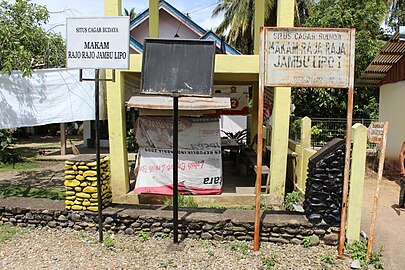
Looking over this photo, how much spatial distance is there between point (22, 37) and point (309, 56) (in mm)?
5507

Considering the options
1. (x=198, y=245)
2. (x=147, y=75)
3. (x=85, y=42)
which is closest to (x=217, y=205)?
(x=198, y=245)

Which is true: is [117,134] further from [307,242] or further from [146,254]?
[307,242]

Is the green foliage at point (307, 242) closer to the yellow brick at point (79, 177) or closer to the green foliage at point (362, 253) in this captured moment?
the green foliage at point (362, 253)

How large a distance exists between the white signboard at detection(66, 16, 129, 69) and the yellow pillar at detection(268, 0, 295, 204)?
2903 millimetres

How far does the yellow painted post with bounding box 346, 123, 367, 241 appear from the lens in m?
4.48

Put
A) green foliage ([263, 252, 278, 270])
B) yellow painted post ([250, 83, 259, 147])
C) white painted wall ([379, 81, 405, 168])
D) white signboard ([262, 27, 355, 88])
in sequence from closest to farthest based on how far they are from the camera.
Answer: green foliage ([263, 252, 278, 270]) < white signboard ([262, 27, 355, 88]) < yellow painted post ([250, 83, 259, 147]) < white painted wall ([379, 81, 405, 168])

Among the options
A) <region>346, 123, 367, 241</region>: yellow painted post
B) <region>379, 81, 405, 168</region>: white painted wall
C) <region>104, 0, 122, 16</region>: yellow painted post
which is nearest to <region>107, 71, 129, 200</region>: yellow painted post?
<region>104, 0, 122, 16</region>: yellow painted post

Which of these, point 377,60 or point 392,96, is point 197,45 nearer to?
point 377,60

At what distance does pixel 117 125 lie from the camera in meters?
6.35

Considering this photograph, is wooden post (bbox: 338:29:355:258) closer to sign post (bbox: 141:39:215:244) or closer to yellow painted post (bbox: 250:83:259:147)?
sign post (bbox: 141:39:215:244)

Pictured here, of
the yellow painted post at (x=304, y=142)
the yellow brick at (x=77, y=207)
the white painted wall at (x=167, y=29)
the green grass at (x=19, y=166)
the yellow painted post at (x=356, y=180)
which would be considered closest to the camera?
the yellow painted post at (x=356, y=180)

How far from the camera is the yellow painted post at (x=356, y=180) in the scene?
448 cm

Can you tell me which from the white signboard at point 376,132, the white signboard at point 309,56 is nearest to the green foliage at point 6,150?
the white signboard at point 309,56

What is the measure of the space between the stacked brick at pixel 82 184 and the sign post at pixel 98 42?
4.42 feet
